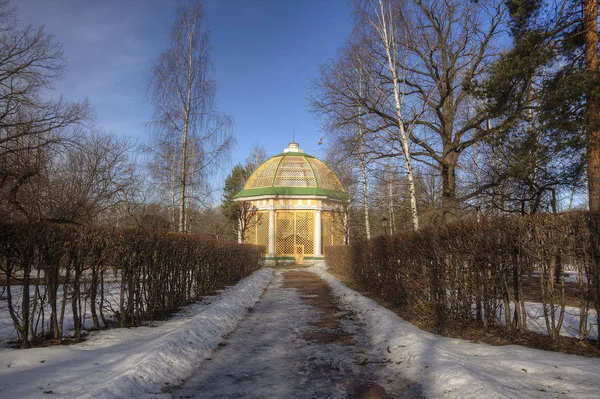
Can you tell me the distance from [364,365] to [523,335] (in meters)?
2.48

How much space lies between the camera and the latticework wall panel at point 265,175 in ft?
95.3

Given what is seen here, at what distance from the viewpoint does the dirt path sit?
3.85 m

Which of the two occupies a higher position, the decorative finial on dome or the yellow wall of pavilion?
the decorative finial on dome

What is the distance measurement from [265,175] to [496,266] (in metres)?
25.0

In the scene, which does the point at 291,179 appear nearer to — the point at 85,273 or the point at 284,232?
the point at 284,232

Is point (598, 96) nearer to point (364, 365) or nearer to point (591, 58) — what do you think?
point (591, 58)

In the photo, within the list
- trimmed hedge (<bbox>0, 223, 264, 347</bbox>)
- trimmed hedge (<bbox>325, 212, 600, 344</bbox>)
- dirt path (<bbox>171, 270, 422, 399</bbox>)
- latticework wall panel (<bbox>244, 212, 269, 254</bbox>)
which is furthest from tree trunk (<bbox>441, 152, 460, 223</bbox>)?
latticework wall panel (<bbox>244, 212, 269, 254</bbox>)

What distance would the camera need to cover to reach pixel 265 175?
1168 inches

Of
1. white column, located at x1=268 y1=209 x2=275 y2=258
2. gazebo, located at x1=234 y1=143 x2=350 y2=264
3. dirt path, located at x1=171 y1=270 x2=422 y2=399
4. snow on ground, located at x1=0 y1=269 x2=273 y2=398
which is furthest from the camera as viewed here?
gazebo, located at x1=234 y1=143 x2=350 y2=264

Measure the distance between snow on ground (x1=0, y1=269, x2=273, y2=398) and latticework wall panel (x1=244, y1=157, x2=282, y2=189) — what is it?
2302 cm

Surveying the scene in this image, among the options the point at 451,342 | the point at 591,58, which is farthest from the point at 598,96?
the point at 451,342

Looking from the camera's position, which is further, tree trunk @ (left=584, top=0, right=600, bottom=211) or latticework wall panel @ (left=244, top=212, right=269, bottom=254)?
latticework wall panel @ (left=244, top=212, right=269, bottom=254)

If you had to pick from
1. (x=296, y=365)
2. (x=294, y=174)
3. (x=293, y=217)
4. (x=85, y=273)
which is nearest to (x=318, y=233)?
(x=293, y=217)

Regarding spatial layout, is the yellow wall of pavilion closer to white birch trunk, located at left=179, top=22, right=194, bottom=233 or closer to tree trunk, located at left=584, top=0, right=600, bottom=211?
white birch trunk, located at left=179, top=22, right=194, bottom=233
